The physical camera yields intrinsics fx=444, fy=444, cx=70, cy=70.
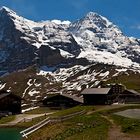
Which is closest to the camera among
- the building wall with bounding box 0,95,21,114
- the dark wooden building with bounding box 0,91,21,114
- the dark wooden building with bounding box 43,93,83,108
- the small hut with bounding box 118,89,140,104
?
the dark wooden building with bounding box 0,91,21,114

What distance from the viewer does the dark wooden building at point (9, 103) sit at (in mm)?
144375

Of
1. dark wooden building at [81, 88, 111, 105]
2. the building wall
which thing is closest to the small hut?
dark wooden building at [81, 88, 111, 105]

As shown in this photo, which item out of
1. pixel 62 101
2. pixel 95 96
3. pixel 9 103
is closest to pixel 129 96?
pixel 95 96

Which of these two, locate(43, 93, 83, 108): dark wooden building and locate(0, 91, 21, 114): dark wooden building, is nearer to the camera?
locate(0, 91, 21, 114): dark wooden building

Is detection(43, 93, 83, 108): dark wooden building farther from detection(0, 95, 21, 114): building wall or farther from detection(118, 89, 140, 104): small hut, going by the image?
detection(118, 89, 140, 104): small hut

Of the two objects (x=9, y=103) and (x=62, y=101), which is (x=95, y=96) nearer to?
(x=62, y=101)

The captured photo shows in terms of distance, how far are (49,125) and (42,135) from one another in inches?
571

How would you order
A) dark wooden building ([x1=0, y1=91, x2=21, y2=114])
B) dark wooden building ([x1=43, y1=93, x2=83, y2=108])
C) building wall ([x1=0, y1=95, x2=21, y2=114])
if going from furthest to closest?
1. dark wooden building ([x1=43, y1=93, x2=83, y2=108])
2. building wall ([x1=0, y1=95, x2=21, y2=114])
3. dark wooden building ([x1=0, y1=91, x2=21, y2=114])

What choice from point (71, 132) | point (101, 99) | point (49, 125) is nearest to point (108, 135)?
point (71, 132)

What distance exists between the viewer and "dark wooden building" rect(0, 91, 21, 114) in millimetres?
144375

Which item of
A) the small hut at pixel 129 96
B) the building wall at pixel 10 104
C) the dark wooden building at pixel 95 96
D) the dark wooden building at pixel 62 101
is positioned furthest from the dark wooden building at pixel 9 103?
the small hut at pixel 129 96

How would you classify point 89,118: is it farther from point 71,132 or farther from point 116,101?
point 116,101

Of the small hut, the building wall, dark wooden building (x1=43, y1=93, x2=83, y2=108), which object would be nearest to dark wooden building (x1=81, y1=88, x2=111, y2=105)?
the small hut

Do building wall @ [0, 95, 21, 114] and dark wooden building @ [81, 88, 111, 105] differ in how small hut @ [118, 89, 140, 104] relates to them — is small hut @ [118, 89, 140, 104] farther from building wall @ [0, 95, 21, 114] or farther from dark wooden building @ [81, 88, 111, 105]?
building wall @ [0, 95, 21, 114]
